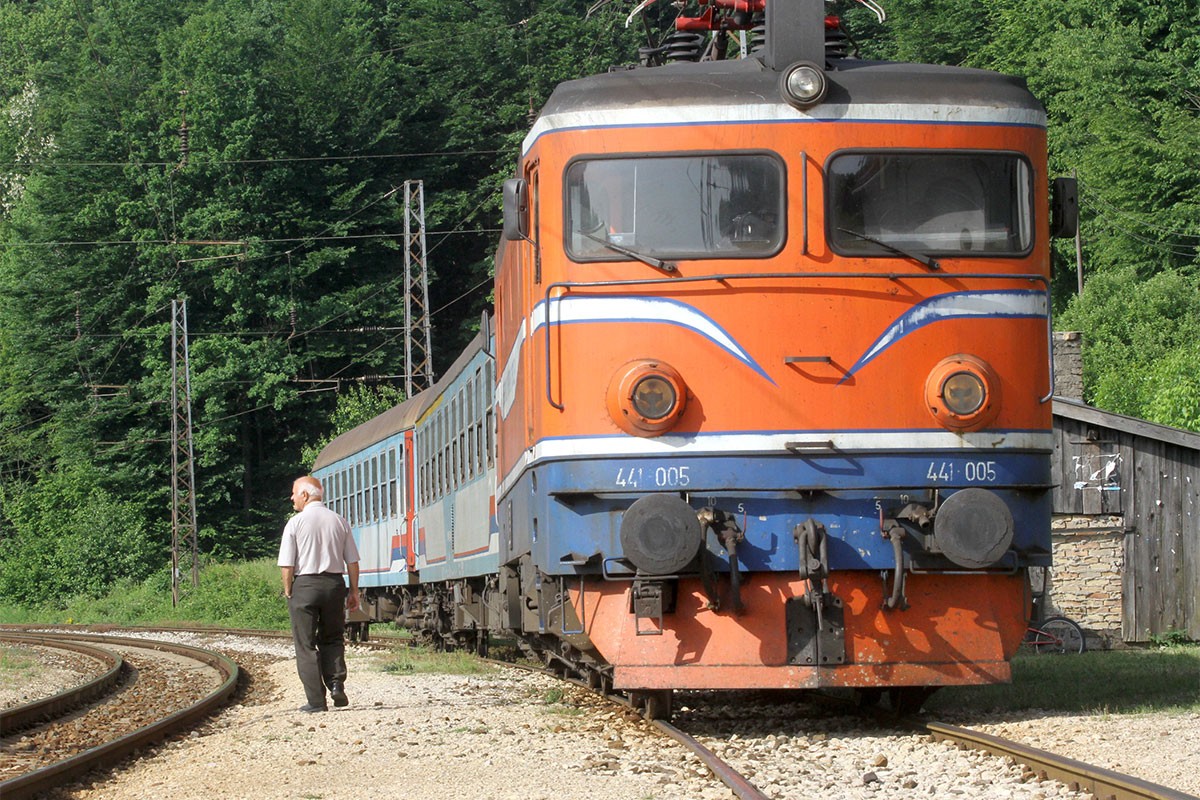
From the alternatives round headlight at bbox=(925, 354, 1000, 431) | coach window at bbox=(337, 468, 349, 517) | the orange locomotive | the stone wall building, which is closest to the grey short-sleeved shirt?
the orange locomotive

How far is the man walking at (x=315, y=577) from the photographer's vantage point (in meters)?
10.2

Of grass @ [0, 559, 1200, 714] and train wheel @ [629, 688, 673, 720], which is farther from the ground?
train wheel @ [629, 688, 673, 720]

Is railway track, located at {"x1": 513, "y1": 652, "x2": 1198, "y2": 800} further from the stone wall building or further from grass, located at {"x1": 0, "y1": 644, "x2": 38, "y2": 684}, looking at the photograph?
the stone wall building

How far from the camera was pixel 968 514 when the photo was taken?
7977mm

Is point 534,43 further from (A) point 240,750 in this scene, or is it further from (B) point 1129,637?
(A) point 240,750

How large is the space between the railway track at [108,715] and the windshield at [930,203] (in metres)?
4.68

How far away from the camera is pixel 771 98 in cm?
839

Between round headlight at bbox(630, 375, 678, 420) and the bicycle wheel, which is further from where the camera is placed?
the bicycle wheel

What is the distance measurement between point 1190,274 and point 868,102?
1396 inches

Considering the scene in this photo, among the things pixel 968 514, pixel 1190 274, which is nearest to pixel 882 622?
pixel 968 514

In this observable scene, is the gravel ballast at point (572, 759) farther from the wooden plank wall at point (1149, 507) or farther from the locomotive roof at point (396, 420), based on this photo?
the wooden plank wall at point (1149, 507)

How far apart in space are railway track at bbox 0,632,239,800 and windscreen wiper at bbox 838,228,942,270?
472 centimetres

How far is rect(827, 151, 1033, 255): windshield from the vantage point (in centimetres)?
839

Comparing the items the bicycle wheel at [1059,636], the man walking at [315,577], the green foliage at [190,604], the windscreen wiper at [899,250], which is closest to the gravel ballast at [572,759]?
the man walking at [315,577]
